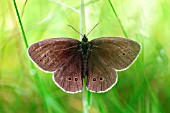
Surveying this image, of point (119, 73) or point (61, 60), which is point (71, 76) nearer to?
point (61, 60)

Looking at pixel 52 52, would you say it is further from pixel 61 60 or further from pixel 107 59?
pixel 107 59

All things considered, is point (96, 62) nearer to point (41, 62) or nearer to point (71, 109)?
point (41, 62)

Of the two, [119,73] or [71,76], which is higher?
[119,73]

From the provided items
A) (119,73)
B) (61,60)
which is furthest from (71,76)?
(119,73)

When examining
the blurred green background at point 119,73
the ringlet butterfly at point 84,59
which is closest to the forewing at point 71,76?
the ringlet butterfly at point 84,59

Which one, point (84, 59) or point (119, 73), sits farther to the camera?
point (119, 73)

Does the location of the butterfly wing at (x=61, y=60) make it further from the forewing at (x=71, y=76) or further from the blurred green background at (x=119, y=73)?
the blurred green background at (x=119, y=73)

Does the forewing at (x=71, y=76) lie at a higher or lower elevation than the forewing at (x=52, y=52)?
lower

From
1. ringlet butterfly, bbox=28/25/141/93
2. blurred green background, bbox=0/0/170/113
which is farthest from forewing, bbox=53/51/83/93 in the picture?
blurred green background, bbox=0/0/170/113
